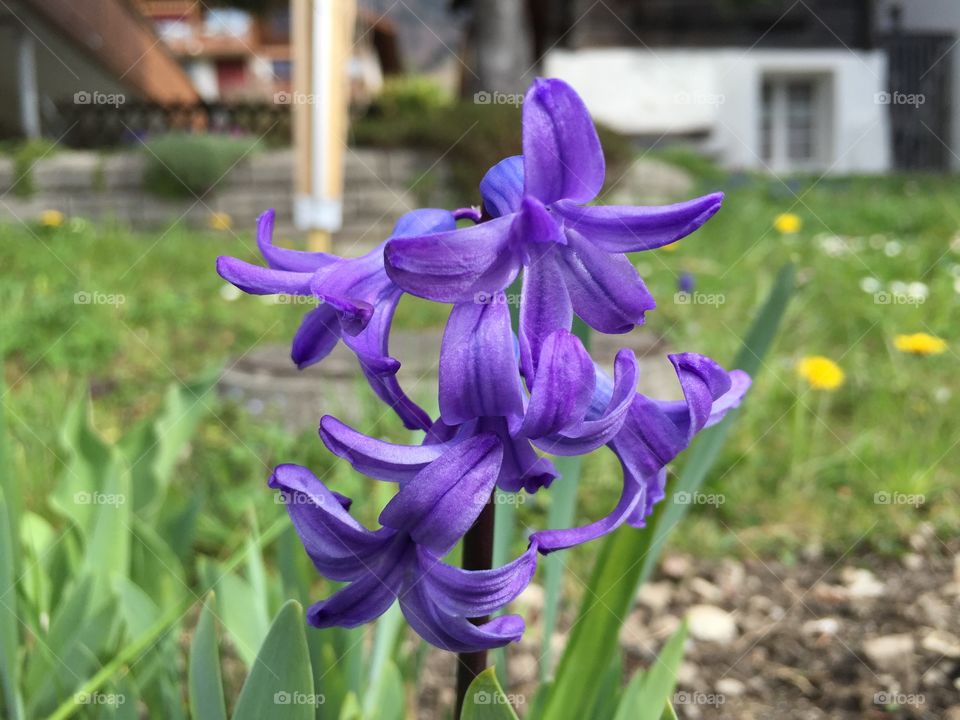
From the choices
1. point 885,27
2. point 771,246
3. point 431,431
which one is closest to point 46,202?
point 771,246

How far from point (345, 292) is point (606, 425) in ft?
0.63

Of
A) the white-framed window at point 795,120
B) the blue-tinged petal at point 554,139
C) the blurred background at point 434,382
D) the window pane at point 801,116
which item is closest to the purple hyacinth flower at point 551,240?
the blue-tinged petal at point 554,139

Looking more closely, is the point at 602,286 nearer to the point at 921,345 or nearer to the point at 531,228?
the point at 531,228

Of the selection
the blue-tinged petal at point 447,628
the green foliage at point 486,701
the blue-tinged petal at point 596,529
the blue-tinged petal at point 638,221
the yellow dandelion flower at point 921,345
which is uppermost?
the blue-tinged petal at point 638,221

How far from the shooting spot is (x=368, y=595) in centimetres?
55

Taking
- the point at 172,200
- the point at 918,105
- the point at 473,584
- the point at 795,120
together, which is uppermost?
the point at 473,584

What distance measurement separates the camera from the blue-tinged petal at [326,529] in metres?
0.53

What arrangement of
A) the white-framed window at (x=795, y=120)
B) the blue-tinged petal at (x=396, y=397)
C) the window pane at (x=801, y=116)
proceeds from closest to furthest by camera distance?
the blue-tinged petal at (x=396, y=397) < the white-framed window at (x=795, y=120) < the window pane at (x=801, y=116)

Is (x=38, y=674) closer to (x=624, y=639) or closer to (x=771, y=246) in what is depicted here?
(x=624, y=639)

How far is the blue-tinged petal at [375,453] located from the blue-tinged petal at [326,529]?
0.08ft

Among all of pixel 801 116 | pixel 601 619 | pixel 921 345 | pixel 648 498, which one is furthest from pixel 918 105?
pixel 648 498

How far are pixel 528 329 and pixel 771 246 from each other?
4.30 meters

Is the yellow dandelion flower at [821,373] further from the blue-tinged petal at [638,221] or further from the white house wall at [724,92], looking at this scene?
the white house wall at [724,92]

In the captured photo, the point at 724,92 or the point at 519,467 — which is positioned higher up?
the point at 519,467
